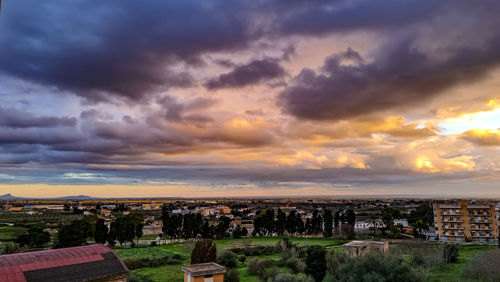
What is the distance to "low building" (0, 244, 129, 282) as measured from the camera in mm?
17111

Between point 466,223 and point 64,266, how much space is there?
64.5 metres

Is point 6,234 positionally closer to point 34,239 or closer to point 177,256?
point 34,239

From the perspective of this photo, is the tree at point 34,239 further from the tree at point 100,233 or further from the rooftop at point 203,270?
the rooftop at point 203,270

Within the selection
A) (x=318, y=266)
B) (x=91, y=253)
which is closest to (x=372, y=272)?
(x=318, y=266)

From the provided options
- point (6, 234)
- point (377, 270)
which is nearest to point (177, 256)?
point (377, 270)

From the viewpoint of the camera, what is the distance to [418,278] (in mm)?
19625

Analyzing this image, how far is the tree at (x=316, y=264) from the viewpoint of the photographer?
2527 cm

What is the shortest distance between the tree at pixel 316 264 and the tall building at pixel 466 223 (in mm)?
44867

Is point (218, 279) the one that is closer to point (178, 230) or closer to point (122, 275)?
point (122, 275)

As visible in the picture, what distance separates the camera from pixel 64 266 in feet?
60.4

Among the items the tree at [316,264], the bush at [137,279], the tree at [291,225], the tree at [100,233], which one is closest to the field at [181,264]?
the bush at [137,279]

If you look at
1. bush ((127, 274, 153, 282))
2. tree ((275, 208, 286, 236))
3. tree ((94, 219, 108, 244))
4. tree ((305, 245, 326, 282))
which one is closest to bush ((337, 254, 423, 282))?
tree ((305, 245, 326, 282))

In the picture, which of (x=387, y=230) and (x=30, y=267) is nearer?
(x=30, y=267)

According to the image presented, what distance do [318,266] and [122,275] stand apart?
14.6 meters
